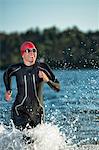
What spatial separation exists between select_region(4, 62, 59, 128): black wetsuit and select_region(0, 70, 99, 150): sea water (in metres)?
0.13

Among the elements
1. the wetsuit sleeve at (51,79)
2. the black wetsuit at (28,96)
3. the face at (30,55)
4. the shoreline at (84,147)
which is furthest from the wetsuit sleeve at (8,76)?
the shoreline at (84,147)

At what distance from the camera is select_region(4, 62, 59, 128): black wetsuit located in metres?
6.30

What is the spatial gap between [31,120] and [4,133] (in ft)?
1.88

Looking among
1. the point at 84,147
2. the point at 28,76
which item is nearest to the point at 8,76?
the point at 28,76

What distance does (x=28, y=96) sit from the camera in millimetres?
6336

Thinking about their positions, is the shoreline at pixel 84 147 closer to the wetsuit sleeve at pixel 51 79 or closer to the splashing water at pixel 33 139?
the splashing water at pixel 33 139

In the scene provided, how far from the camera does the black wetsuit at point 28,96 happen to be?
6297 mm

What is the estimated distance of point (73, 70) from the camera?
40.9 feet

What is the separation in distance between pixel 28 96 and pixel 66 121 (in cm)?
259

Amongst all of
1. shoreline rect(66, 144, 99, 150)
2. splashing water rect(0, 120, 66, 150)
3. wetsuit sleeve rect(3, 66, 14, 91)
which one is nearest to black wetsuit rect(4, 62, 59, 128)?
wetsuit sleeve rect(3, 66, 14, 91)

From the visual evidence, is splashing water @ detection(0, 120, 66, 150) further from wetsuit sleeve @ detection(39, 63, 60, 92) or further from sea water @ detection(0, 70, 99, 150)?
wetsuit sleeve @ detection(39, 63, 60, 92)

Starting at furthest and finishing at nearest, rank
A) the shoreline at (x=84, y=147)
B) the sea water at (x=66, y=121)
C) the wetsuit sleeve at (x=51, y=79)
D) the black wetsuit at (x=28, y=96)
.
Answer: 1. the shoreline at (x=84, y=147)
2. the sea water at (x=66, y=121)
3. the black wetsuit at (x=28, y=96)
4. the wetsuit sleeve at (x=51, y=79)

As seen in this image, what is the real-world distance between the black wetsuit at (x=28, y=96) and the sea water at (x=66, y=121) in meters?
0.13

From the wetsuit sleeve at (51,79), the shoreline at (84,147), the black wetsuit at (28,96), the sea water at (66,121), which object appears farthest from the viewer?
the shoreline at (84,147)
